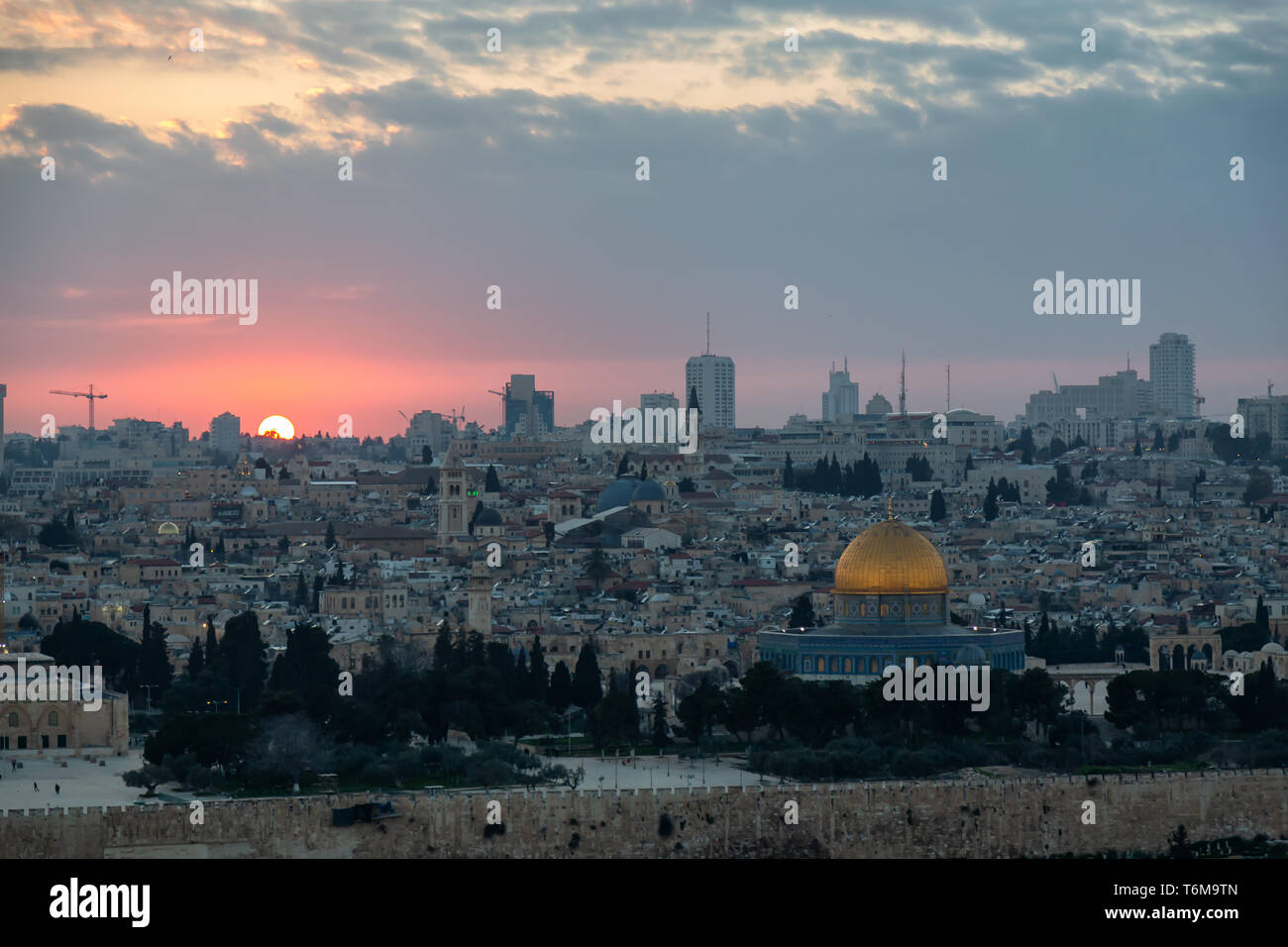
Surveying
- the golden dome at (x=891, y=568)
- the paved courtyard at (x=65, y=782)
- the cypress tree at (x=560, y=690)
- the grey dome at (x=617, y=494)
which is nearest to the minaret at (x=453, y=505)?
the grey dome at (x=617, y=494)

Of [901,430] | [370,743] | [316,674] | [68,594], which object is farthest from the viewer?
[901,430]

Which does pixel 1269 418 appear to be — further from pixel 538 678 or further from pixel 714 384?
pixel 538 678

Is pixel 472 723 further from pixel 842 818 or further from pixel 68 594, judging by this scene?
pixel 68 594

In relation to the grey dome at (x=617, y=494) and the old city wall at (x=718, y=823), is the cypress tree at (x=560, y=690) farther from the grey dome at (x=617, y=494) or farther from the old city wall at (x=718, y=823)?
the grey dome at (x=617, y=494)

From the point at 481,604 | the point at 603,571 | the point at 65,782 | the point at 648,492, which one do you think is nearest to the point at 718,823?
the point at 65,782

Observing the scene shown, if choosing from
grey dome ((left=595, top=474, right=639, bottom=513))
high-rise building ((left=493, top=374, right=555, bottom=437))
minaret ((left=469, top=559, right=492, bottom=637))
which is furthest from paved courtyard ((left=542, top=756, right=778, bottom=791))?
high-rise building ((left=493, top=374, right=555, bottom=437))
